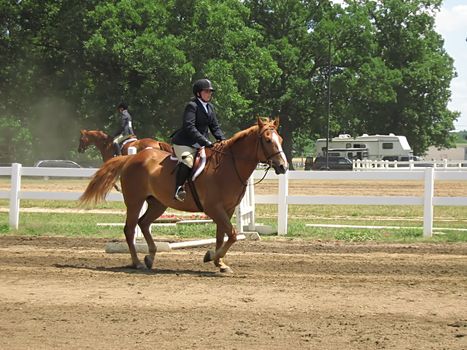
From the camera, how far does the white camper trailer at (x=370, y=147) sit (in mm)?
71188

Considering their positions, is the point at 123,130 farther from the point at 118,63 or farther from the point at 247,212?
the point at 118,63

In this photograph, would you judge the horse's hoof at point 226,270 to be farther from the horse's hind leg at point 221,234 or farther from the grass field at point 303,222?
the grass field at point 303,222

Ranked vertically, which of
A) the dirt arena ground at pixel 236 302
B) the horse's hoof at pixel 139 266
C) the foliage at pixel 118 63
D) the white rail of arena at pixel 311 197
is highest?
the foliage at pixel 118 63

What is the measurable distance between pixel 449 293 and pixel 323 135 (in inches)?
2717

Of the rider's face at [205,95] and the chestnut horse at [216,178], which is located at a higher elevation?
the rider's face at [205,95]

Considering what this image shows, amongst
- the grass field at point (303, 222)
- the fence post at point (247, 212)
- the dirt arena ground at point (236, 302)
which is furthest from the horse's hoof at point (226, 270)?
the grass field at point (303, 222)

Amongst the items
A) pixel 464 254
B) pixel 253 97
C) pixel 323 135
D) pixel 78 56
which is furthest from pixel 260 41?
pixel 464 254

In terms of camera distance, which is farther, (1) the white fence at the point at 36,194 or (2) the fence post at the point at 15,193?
(2) the fence post at the point at 15,193

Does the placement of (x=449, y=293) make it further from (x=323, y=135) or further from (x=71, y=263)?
(x=323, y=135)

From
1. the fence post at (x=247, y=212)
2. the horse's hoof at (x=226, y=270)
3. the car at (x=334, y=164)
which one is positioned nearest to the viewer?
the horse's hoof at (x=226, y=270)

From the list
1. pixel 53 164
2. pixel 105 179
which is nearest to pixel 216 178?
pixel 105 179

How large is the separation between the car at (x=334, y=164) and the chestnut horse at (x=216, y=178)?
51.6m

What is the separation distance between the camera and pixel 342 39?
235ft

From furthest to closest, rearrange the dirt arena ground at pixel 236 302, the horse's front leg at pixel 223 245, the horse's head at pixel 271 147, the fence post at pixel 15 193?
the fence post at pixel 15 193, the horse's front leg at pixel 223 245, the horse's head at pixel 271 147, the dirt arena ground at pixel 236 302
